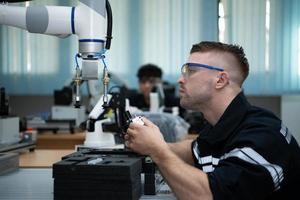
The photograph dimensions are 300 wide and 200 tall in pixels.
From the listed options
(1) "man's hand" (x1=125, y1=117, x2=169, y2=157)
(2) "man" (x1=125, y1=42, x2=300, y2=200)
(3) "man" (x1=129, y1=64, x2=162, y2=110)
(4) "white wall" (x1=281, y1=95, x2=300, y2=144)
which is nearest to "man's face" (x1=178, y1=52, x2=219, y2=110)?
(2) "man" (x1=125, y1=42, x2=300, y2=200)

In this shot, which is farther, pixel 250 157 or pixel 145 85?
pixel 145 85

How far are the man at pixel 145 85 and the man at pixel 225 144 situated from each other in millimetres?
2366

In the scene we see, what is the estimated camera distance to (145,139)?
4.30ft

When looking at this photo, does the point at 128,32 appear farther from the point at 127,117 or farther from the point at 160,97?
the point at 127,117

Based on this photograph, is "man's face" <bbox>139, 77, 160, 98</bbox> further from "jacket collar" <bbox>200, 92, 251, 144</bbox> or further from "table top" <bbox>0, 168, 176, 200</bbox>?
"jacket collar" <bbox>200, 92, 251, 144</bbox>

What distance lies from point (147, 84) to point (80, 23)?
113 inches

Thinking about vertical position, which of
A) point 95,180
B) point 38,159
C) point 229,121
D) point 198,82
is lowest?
point 38,159

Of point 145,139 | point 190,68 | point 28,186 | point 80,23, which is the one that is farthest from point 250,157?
point 28,186

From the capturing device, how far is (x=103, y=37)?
3.97 ft

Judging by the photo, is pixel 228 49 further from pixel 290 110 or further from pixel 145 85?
pixel 290 110

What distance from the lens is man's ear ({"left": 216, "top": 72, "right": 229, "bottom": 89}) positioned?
58.1 inches

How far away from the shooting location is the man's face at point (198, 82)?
1485 millimetres

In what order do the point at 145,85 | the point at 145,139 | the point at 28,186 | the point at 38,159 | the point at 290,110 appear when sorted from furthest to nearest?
the point at 290,110 < the point at 145,85 < the point at 38,159 < the point at 28,186 < the point at 145,139

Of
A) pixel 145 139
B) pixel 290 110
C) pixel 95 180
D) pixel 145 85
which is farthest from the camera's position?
pixel 290 110
